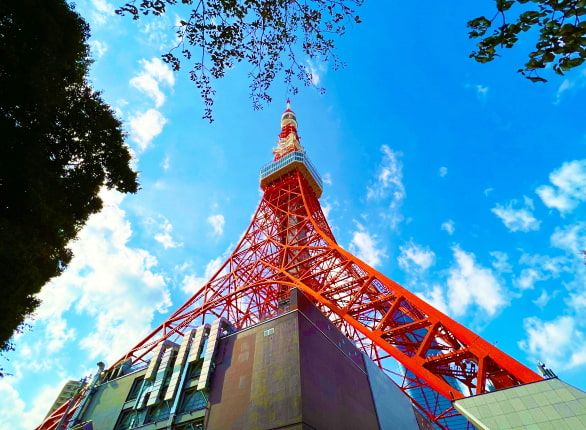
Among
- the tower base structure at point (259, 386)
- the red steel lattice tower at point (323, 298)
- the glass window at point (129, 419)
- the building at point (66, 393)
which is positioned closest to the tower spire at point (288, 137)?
the red steel lattice tower at point (323, 298)

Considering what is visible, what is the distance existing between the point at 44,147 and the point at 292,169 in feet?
70.3

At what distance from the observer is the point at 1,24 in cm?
471

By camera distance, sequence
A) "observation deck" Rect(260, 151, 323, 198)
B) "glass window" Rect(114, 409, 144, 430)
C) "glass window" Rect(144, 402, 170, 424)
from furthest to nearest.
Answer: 1. "observation deck" Rect(260, 151, 323, 198)
2. "glass window" Rect(114, 409, 144, 430)
3. "glass window" Rect(144, 402, 170, 424)

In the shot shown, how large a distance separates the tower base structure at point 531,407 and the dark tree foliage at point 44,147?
34.5 ft

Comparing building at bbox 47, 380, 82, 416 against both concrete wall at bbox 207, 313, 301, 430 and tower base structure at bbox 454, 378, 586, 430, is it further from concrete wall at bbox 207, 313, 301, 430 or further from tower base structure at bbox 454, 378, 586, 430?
tower base structure at bbox 454, 378, 586, 430

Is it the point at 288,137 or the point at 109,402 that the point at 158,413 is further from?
the point at 288,137

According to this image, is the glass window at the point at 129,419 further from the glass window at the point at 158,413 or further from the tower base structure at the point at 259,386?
the glass window at the point at 158,413

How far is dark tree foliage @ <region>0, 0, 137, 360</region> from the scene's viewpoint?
483cm

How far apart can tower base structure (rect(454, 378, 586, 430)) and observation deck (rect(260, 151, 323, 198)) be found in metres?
20.0

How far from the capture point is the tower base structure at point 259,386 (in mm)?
10391

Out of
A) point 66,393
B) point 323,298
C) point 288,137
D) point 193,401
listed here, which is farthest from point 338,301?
point 66,393

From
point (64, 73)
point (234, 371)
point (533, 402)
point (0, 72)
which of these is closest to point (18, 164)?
point (0, 72)

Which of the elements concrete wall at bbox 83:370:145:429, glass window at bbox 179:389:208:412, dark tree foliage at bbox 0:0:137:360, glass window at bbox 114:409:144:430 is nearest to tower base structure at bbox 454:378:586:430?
glass window at bbox 179:389:208:412

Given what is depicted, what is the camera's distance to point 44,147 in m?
5.51
